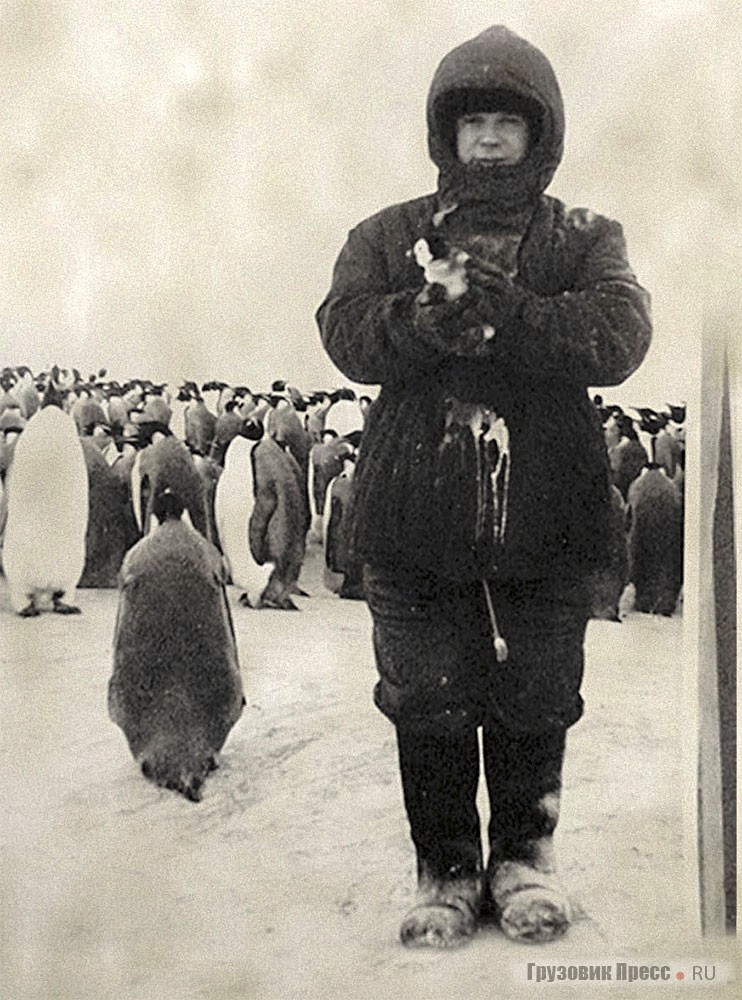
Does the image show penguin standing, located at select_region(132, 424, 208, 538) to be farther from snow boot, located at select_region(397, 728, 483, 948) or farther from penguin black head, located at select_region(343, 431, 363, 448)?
snow boot, located at select_region(397, 728, 483, 948)

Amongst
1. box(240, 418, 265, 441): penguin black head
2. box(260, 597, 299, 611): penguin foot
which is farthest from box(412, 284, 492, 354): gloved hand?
box(260, 597, 299, 611): penguin foot

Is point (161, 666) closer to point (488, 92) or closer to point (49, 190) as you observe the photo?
point (49, 190)

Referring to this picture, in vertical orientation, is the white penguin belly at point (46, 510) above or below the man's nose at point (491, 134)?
below

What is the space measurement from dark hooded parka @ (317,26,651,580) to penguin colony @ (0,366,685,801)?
55 mm

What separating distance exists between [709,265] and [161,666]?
0.76 m

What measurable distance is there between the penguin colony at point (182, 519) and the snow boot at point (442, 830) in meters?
0.20

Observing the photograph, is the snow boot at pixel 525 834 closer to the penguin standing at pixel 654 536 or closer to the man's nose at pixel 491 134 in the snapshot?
the penguin standing at pixel 654 536

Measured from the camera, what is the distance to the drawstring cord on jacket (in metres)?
1.45

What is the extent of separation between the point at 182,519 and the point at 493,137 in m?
0.54

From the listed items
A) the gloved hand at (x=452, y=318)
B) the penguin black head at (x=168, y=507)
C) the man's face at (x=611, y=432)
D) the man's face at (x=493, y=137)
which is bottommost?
the penguin black head at (x=168, y=507)

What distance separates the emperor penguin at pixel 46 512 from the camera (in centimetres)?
151

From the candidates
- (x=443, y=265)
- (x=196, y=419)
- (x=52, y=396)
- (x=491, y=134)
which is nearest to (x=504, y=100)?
(x=491, y=134)

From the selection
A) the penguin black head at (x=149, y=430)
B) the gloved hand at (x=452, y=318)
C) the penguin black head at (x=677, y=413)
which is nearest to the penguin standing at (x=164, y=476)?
the penguin black head at (x=149, y=430)

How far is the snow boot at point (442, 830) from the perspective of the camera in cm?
146
